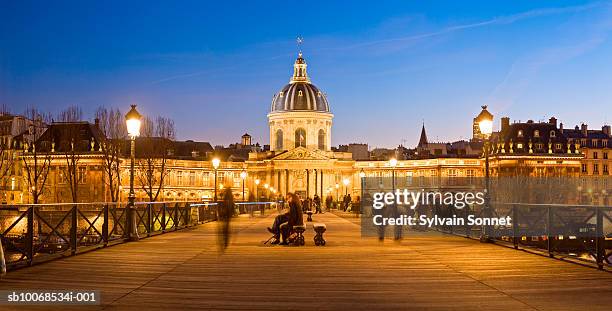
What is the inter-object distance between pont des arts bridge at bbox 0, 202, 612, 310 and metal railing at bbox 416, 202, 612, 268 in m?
0.15

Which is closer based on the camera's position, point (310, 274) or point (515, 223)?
point (310, 274)

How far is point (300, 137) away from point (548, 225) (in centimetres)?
13772

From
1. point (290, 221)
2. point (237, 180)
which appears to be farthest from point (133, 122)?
point (237, 180)

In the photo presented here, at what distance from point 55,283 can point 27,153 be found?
110398 mm

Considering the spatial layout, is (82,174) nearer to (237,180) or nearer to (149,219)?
(237,180)

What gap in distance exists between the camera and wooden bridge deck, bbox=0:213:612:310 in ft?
39.3

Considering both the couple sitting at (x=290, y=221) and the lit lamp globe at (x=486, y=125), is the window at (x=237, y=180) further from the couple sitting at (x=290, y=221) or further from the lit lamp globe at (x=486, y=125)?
the couple sitting at (x=290, y=221)

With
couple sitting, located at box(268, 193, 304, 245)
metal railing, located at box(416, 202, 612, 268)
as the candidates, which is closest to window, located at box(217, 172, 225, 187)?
metal railing, located at box(416, 202, 612, 268)

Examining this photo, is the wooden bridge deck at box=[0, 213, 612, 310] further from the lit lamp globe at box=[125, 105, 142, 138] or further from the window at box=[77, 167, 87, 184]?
the window at box=[77, 167, 87, 184]

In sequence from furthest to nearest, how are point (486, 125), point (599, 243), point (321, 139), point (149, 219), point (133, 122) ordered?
point (321, 139) < point (149, 219) < point (133, 122) < point (486, 125) < point (599, 243)

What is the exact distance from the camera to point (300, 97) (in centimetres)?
15538

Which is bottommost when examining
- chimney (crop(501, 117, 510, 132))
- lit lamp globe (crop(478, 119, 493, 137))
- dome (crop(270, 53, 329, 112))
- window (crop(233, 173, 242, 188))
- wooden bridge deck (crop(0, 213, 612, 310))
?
wooden bridge deck (crop(0, 213, 612, 310))

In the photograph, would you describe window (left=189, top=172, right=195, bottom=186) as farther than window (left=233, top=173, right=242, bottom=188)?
No

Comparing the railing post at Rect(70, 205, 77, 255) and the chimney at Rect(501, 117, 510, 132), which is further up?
the chimney at Rect(501, 117, 510, 132)
